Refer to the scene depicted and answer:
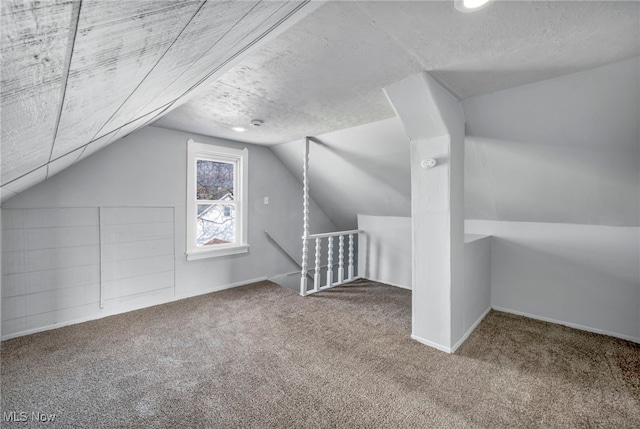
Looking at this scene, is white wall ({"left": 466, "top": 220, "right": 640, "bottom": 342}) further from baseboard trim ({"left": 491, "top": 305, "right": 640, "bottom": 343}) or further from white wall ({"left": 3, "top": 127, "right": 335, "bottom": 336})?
white wall ({"left": 3, "top": 127, "right": 335, "bottom": 336})

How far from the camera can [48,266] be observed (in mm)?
2648

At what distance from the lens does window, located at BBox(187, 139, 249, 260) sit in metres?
3.61

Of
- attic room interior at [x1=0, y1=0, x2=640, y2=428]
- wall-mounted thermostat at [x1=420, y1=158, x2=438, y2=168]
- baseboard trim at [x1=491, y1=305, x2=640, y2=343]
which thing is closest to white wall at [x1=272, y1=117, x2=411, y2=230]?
attic room interior at [x1=0, y1=0, x2=640, y2=428]

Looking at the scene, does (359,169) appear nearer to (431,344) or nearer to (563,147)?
(563,147)

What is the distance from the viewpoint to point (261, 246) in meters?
4.35

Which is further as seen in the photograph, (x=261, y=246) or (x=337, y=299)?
(x=261, y=246)

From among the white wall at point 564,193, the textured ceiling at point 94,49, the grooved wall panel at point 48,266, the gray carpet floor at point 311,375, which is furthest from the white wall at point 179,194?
the white wall at point 564,193

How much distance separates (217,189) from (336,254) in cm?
252

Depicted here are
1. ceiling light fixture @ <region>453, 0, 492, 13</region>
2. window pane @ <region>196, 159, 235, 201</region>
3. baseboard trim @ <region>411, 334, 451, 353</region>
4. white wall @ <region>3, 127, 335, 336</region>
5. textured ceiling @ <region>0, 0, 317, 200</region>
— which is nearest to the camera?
textured ceiling @ <region>0, 0, 317, 200</region>

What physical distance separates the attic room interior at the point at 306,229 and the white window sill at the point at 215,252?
4 cm

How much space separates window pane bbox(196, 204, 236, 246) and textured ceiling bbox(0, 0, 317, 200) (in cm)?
279

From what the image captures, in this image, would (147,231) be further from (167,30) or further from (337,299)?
(167,30)

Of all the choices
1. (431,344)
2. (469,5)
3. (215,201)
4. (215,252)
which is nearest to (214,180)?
(215,201)

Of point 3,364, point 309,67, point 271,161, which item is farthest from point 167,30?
point 271,161
